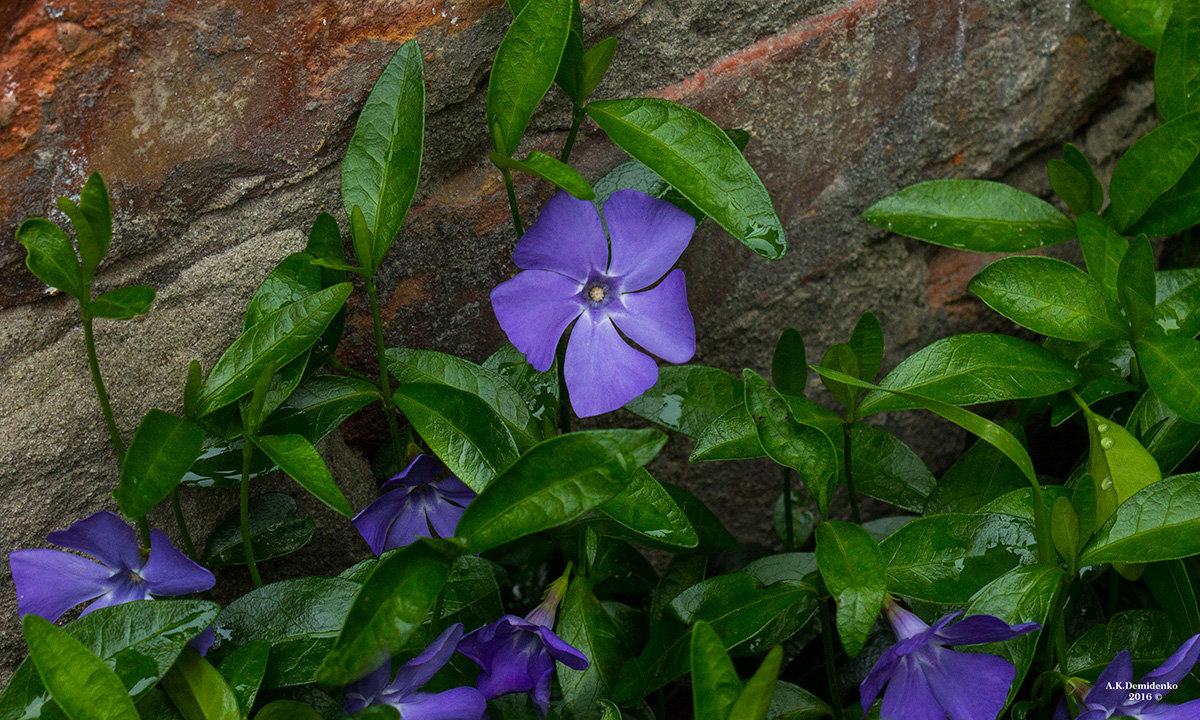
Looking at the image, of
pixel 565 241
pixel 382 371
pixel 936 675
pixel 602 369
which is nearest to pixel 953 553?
pixel 936 675

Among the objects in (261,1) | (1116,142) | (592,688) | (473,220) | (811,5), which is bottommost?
(592,688)

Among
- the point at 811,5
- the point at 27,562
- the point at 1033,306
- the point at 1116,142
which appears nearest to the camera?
the point at 27,562

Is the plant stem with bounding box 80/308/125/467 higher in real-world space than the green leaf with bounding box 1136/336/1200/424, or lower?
higher

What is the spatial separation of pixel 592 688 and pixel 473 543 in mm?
311

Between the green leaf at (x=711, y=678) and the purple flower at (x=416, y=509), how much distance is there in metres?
0.38

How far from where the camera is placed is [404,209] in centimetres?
105

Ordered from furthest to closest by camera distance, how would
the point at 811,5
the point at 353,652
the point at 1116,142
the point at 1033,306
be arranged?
the point at 1116,142 → the point at 811,5 → the point at 1033,306 → the point at 353,652

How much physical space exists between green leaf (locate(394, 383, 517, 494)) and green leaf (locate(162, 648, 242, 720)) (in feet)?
0.95

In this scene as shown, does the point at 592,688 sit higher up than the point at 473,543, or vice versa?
the point at 473,543

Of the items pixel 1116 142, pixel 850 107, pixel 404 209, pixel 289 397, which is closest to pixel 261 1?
pixel 404 209

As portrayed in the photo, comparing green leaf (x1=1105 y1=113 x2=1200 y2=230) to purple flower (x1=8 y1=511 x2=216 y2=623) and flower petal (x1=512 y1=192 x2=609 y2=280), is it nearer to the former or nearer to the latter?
flower petal (x1=512 y1=192 x2=609 y2=280)

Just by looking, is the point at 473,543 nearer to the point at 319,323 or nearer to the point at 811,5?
the point at 319,323

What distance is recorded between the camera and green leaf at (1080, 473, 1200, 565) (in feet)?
3.06

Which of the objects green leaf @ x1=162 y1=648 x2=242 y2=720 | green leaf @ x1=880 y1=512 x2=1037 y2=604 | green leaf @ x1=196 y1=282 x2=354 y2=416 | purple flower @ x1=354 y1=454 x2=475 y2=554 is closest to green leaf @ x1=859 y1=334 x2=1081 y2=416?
green leaf @ x1=880 y1=512 x2=1037 y2=604
